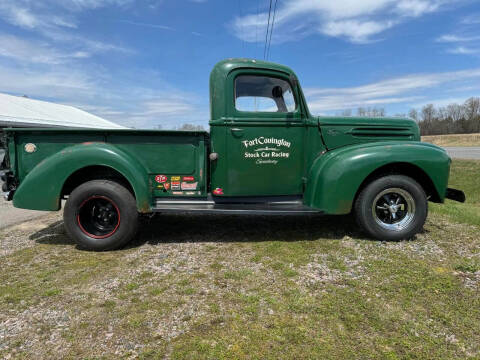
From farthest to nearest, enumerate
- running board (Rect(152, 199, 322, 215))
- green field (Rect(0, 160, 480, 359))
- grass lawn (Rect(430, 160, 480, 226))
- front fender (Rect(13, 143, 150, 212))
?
grass lawn (Rect(430, 160, 480, 226)), running board (Rect(152, 199, 322, 215)), front fender (Rect(13, 143, 150, 212)), green field (Rect(0, 160, 480, 359))

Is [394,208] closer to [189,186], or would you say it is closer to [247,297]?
[247,297]

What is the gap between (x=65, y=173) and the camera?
316cm

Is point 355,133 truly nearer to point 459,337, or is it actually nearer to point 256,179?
point 256,179

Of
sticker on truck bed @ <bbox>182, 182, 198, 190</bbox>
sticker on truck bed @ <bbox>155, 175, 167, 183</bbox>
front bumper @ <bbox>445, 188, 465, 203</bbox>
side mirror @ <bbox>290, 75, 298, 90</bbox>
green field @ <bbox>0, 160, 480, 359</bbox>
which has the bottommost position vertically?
green field @ <bbox>0, 160, 480, 359</bbox>

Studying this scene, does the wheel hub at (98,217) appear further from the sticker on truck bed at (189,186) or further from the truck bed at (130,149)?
the sticker on truck bed at (189,186)

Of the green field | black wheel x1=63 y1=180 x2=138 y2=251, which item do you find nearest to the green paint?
black wheel x1=63 y1=180 x2=138 y2=251

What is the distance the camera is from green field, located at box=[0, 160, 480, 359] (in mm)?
1739

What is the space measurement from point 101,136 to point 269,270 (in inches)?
95.7

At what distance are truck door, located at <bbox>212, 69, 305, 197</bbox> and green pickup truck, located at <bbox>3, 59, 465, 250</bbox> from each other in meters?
Answer: 0.01

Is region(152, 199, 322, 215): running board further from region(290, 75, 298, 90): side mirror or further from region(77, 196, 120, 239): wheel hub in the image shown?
region(290, 75, 298, 90): side mirror

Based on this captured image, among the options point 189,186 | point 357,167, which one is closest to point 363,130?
point 357,167

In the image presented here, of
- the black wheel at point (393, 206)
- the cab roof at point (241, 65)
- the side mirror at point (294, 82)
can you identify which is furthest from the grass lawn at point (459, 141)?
the cab roof at point (241, 65)

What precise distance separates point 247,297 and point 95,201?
2225 mm

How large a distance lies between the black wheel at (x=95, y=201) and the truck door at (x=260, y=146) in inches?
41.5
